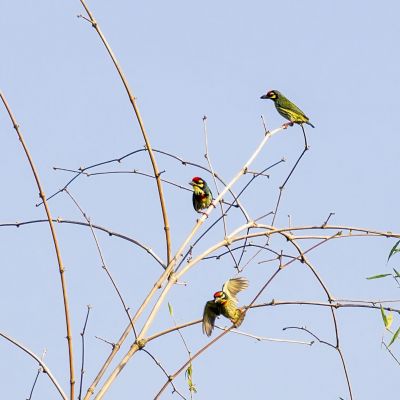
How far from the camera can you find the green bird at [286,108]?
8.63 metres

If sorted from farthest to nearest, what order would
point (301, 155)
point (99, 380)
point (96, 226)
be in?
point (301, 155) < point (96, 226) < point (99, 380)

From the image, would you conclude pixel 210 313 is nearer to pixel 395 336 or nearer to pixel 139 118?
pixel 395 336

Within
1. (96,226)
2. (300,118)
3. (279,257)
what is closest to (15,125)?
(96,226)

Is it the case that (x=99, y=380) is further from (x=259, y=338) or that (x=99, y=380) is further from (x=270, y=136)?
(x=270, y=136)

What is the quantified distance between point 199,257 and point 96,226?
1.88ft

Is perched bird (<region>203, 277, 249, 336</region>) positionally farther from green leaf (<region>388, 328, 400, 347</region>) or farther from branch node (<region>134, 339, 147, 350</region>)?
branch node (<region>134, 339, 147, 350</region>)

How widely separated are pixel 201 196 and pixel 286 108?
129 centimetres

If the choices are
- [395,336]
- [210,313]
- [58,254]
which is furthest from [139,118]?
[395,336]

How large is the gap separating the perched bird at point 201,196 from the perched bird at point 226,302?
13.2 ft

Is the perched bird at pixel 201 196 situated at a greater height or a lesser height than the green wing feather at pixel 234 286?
greater

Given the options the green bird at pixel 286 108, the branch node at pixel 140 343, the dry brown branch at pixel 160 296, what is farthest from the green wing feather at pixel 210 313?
the green bird at pixel 286 108

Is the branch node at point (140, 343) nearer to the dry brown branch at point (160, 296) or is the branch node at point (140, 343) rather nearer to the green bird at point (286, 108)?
the dry brown branch at point (160, 296)

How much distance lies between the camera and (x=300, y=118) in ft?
28.2

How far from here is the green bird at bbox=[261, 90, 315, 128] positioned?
28.3 ft
